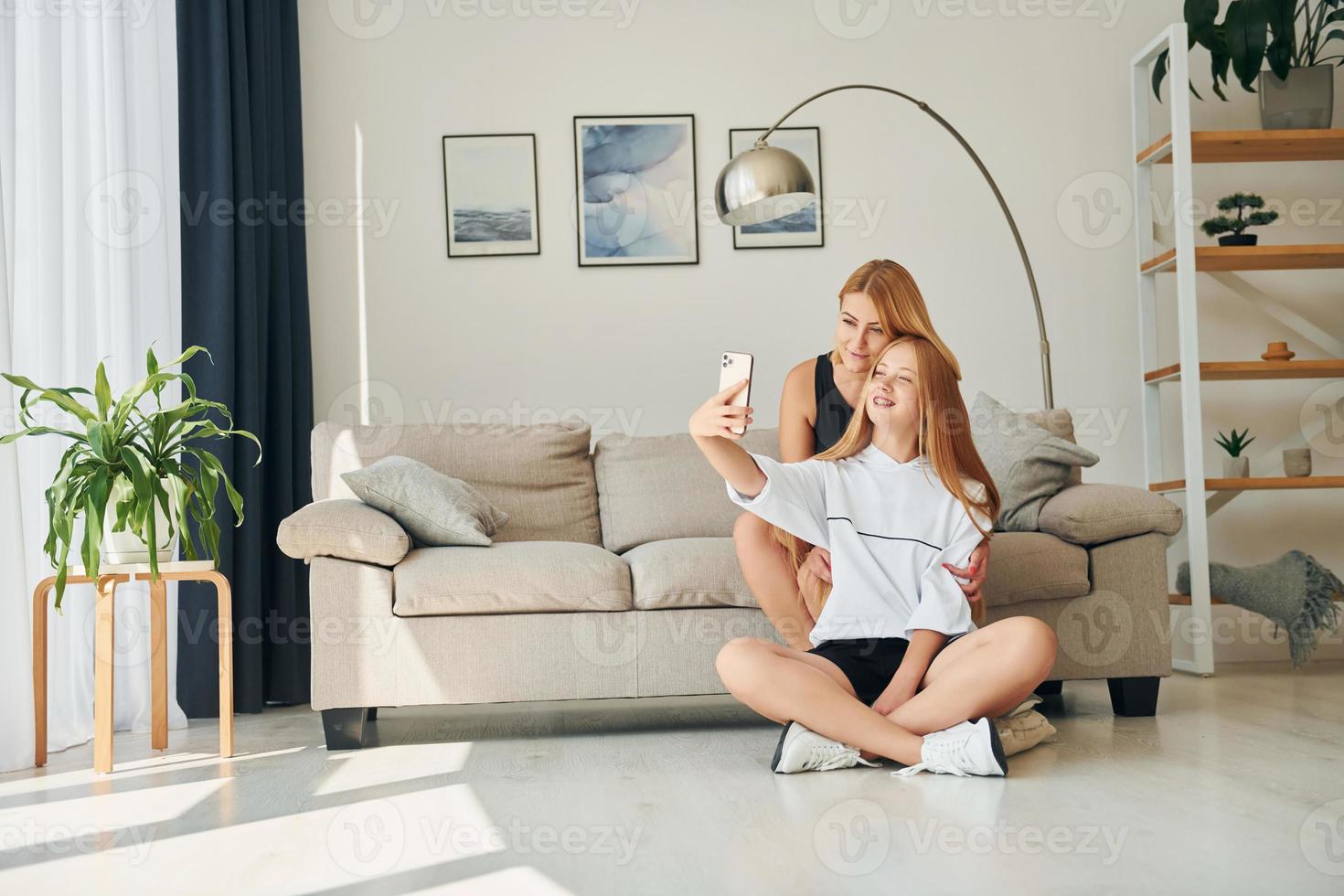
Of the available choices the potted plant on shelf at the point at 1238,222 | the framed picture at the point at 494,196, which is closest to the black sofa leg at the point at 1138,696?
the potted plant on shelf at the point at 1238,222

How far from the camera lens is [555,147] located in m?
4.15

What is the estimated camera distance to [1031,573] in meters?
2.88

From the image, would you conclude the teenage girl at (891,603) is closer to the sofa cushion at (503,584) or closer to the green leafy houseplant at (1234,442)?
the sofa cushion at (503,584)

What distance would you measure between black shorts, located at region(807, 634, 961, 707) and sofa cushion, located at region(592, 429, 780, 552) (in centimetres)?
106

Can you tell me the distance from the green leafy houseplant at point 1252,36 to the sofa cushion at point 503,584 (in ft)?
8.77

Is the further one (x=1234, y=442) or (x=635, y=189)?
(x=635, y=189)

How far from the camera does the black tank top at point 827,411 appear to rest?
8.86ft

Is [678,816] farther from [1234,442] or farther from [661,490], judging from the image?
[1234,442]

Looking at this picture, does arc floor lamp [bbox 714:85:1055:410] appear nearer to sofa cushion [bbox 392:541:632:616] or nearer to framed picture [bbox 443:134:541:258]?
sofa cushion [bbox 392:541:632:616]

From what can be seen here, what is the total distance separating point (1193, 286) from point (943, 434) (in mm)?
1909

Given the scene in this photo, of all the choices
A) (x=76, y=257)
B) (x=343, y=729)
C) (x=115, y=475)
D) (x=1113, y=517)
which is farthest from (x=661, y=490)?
(x=76, y=257)

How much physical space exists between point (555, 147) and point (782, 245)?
88 centimetres

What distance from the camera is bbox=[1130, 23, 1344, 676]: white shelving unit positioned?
148 inches

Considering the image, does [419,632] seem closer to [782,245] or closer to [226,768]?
[226,768]
